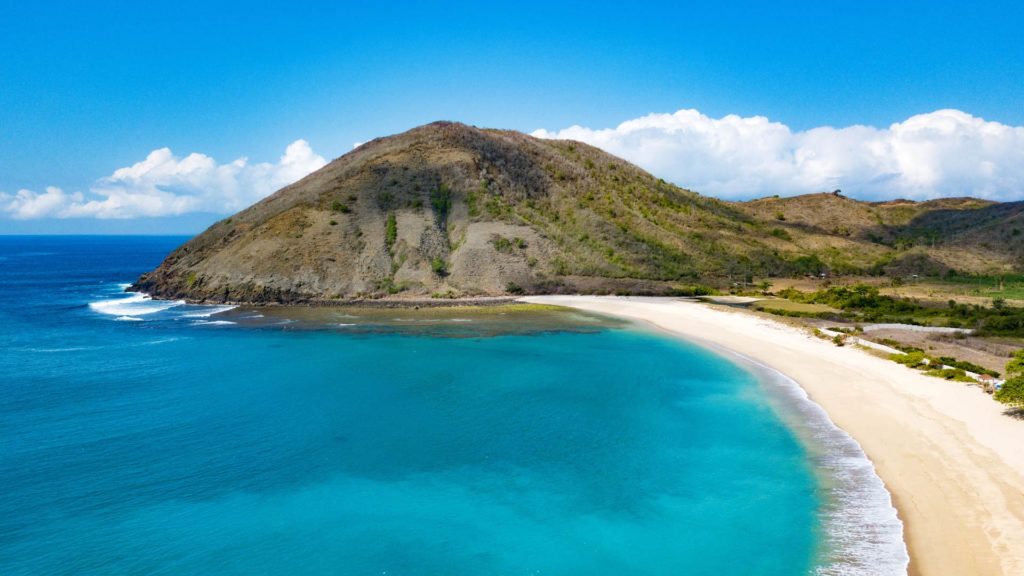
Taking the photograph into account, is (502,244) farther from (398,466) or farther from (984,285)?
(984,285)

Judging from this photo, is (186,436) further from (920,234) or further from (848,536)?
(920,234)

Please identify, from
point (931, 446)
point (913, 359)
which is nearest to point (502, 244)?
point (913, 359)

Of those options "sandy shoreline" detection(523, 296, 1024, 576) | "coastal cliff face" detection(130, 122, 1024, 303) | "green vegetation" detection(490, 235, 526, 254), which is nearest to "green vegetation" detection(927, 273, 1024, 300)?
"coastal cliff face" detection(130, 122, 1024, 303)

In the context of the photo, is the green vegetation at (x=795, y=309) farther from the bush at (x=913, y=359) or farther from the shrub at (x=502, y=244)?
the shrub at (x=502, y=244)

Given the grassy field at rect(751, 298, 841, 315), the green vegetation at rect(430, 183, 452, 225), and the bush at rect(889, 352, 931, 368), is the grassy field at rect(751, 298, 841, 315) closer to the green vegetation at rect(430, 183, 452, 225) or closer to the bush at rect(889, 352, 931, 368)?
the bush at rect(889, 352, 931, 368)

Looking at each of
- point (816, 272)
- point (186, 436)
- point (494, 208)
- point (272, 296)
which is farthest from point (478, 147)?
point (186, 436)
